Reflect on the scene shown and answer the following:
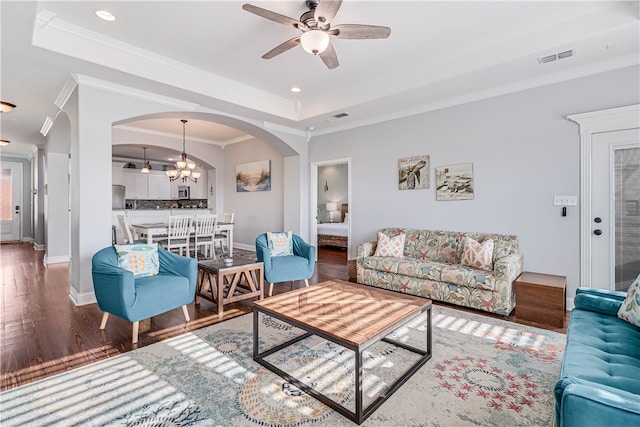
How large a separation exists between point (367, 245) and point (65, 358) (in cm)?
362

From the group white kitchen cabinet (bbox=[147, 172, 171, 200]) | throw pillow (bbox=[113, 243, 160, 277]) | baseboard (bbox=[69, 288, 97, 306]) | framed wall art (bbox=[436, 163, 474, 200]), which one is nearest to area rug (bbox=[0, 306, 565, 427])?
throw pillow (bbox=[113, 243, 160, 277])

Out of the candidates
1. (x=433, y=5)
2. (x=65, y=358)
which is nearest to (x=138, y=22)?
(x=433, y=5)

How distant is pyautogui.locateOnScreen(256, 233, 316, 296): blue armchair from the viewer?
154 inches

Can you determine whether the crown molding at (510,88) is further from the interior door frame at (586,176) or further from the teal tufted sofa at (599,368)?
the teal tufted sofa at (599,368)

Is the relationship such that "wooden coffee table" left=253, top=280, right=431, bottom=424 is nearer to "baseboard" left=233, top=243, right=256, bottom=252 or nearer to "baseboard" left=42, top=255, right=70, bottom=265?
"baseboard" left=233, top=243, right=256, bottom=252

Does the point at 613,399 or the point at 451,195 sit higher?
the point at 451,195

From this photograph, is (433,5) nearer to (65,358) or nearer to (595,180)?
(595,180)

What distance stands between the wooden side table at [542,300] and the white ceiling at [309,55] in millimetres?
2367

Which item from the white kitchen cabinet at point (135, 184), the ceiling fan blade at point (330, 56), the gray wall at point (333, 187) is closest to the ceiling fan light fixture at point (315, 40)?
the ceiling fan blade at point (330, 56)

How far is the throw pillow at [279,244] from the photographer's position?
169 inches

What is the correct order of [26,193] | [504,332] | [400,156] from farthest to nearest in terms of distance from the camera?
[26,193], [400,156], [504,332]

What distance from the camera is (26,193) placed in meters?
9.53

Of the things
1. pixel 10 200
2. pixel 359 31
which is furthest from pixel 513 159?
pixel 10 200

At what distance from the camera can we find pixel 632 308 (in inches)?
73.8
